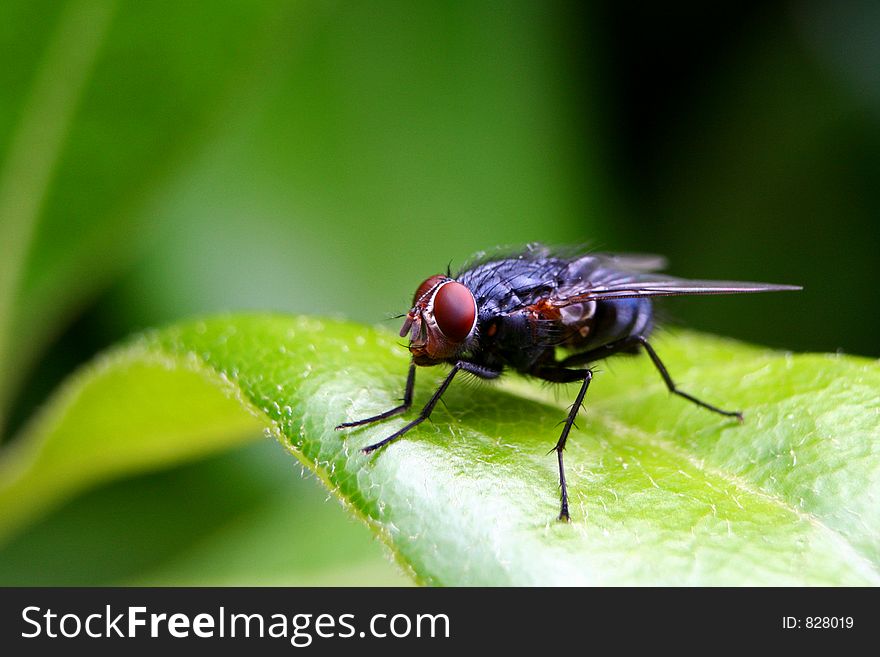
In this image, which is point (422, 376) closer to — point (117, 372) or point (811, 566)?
point (117, 372)

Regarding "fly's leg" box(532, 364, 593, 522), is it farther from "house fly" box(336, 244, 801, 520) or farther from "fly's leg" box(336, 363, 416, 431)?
"fly's leg" box(336, 363, 416, 431)

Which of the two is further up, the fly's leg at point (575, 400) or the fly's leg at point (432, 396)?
the fly's leg at point (432, 396)

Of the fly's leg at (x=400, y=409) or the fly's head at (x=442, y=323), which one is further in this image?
the fly's head at (x=442, y=323)

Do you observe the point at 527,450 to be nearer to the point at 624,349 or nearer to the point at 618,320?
the point at 624,349

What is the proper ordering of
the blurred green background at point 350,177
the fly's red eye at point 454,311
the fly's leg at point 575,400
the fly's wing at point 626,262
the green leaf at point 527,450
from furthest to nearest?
the blurred green background at point 350,177 → the fly's wing at point 626,262 → the fly's red eye at point 454,311 → the fly's leg at point 575,400 → the green leaf at point 527,450

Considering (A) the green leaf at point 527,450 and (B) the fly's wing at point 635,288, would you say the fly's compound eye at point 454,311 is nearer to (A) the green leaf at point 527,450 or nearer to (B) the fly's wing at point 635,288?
(A) the green leaf at point 527,450

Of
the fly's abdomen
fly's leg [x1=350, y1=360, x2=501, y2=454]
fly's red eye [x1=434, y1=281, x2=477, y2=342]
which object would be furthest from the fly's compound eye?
the fly's abdomen

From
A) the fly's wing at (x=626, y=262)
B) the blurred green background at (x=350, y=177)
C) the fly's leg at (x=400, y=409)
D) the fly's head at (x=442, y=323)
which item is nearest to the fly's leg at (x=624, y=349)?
the fly's wing at (x=626, y=262)
